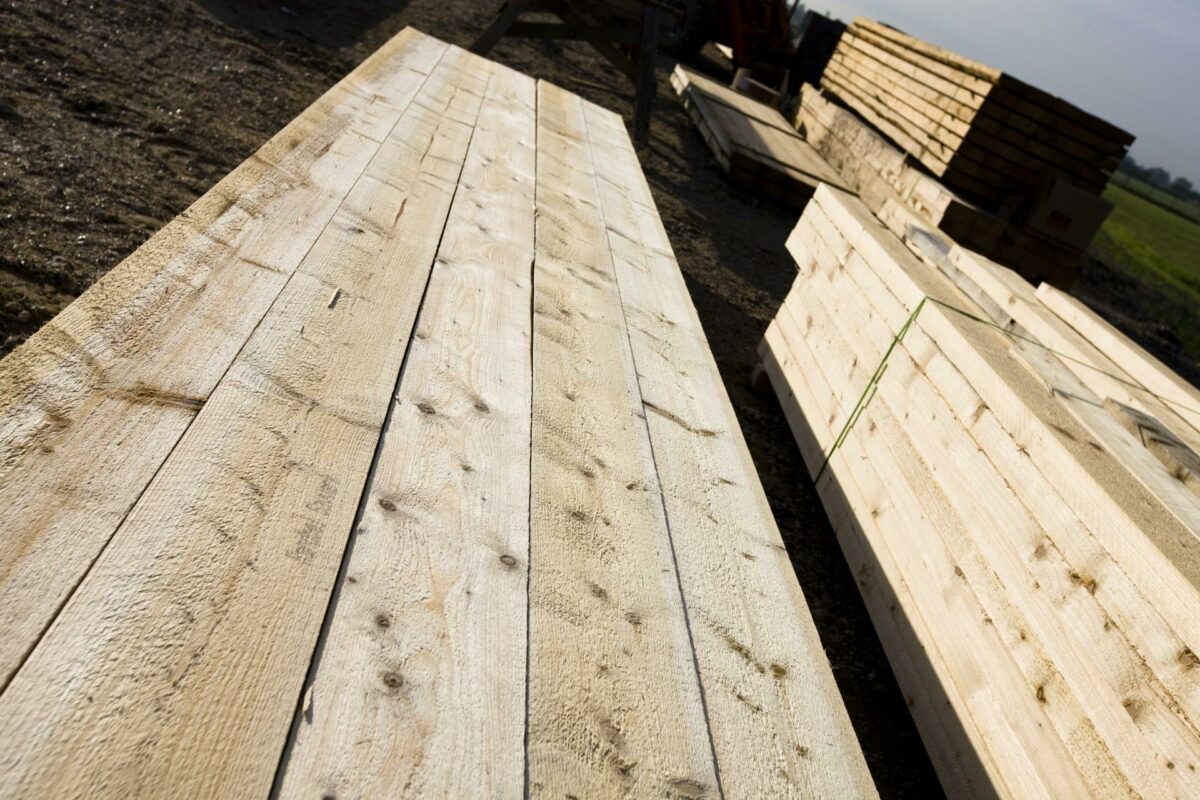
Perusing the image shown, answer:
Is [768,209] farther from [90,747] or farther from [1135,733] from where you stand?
[90,747]

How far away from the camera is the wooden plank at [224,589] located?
88cm

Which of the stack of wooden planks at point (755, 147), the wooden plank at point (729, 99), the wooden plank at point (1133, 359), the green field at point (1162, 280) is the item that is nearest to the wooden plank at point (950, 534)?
the wooden plank at point (1133, 359)

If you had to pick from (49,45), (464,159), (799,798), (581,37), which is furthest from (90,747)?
(581,37)

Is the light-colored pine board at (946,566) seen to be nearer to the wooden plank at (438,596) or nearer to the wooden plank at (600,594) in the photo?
the wooden plank at (600,594)

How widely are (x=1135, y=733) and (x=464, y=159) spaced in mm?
2559

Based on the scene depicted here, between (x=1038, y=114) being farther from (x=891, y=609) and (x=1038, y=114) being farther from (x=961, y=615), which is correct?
(x=961, y=615)

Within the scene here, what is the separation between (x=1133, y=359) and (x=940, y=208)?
4388mm

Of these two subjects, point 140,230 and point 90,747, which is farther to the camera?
point 140,230

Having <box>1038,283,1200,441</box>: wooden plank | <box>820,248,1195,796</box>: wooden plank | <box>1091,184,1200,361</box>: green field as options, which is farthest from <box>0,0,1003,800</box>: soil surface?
<box>1091,184,1200,361</box>: green field

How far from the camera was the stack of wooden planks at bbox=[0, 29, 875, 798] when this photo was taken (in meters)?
0.96

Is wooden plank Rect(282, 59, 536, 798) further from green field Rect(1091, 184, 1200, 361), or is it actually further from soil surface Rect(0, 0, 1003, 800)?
green field Rect(1091, 184, 1200, 361)

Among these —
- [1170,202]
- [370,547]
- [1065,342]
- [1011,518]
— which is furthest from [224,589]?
[1170,202]

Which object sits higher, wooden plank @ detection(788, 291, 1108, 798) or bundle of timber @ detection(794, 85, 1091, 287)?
bundle of timber @ detection(794, 85, 1091, 287)

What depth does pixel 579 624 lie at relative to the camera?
1.28 metres
